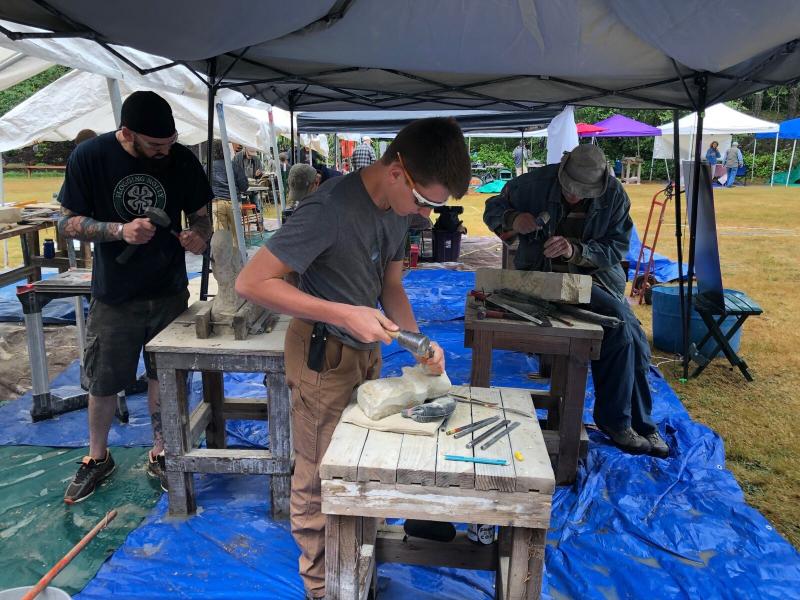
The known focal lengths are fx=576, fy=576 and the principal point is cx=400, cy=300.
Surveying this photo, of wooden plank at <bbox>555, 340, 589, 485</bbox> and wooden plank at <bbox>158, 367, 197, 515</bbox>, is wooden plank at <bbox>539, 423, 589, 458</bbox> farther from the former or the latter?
wooden plank at <bbox>158, 367, 197, 515</bbox>

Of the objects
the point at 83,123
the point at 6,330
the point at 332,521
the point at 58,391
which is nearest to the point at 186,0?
the point at 332,521

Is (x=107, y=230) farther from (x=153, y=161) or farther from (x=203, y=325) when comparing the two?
(x=203, y=325)

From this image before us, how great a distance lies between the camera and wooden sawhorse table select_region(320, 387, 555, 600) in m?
1.62

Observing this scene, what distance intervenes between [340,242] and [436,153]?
0.41 meters

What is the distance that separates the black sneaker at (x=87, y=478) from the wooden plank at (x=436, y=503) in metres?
1.95

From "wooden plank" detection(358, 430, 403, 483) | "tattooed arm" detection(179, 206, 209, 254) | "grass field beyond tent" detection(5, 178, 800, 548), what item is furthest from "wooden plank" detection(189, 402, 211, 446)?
"grass field beyond tent" detection(5, 178, 800, 548)

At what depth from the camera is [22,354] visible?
4988 mm

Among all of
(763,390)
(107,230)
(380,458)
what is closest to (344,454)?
(380,458)

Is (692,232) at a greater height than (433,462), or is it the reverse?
(692,232)

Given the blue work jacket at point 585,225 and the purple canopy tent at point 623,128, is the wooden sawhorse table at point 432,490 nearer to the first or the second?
the blue work jacket at point 585,225

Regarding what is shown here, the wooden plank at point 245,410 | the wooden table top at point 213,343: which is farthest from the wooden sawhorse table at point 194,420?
the wooden plank at point 245,410

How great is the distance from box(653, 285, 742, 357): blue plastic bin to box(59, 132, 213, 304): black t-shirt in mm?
4200

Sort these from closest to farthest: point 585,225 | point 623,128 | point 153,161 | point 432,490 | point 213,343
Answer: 1. point 432,490
2. point 213,343
3. point 153,161
4. point 585,225
5. point 623,128

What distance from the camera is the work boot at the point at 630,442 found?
3521 mm
